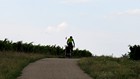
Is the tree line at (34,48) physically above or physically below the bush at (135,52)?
above

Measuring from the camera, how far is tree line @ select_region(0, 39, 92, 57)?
44531 millimetres

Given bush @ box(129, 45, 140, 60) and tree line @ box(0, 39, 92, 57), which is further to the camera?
tree line @ box(0, 39, 92, 57)

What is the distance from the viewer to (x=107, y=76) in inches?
835

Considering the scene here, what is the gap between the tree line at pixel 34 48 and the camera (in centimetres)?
4453

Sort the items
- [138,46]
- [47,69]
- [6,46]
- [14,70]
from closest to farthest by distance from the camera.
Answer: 1. [14,70]
2. [47,69]
3. [138,46]
4. [6,46]

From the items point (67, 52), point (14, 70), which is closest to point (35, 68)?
point (14, 70)

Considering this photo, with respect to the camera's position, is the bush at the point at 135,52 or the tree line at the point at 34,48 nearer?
the bush at the point at 135,52

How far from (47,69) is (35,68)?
2.79 ft

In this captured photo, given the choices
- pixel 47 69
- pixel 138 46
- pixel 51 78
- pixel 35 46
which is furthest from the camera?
pixel 35 46

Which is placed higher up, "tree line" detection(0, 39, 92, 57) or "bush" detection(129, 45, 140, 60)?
"tree line" detection(0, 39, 92, 57)

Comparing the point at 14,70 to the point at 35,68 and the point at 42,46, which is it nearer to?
the point at 35,68

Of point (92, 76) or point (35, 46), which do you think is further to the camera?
point (35, 46)

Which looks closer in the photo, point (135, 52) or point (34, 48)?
point (135, 52)

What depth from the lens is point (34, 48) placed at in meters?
47.5
